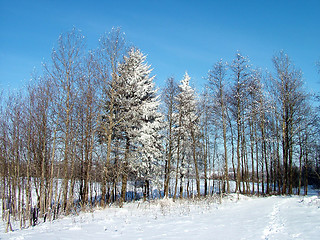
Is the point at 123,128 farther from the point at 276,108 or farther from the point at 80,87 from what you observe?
the point at 276,108

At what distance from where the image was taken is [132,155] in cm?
1598

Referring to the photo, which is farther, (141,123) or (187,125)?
(187,125)

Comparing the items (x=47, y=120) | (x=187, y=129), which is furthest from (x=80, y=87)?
(x=187, y=129)

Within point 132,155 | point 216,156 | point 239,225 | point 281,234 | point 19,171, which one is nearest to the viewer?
point 281,234

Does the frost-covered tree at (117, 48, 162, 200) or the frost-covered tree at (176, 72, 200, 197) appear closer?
the frost-covered tree at (117, 48, 162, 200)

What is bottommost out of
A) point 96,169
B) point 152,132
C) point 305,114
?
point 96,169

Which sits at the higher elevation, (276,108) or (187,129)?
(276,108)

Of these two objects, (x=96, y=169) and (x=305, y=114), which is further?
(x=305, y=114)

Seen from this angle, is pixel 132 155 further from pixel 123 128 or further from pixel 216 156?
pixel 216 156

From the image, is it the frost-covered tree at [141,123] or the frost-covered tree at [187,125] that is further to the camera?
the frost-covered tree at [187,125]

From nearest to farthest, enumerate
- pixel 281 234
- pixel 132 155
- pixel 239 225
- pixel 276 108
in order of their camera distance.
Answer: pixel 281 234 < pixel 239 225 < pixel 132 155 < pixel 276 108

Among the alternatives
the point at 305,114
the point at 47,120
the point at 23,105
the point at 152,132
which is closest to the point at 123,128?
the point at 152,132

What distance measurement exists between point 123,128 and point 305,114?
16383 millimetres

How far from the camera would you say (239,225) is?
7.05 m
